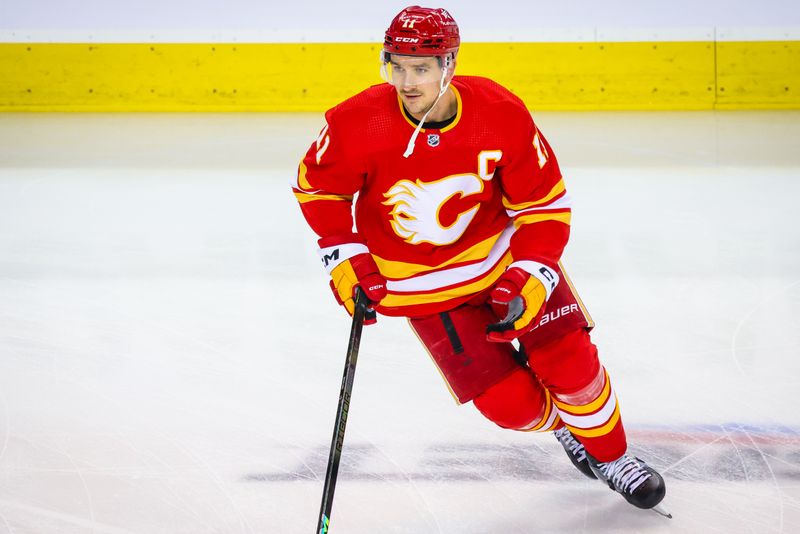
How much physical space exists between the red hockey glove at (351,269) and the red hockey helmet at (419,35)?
1.42ft

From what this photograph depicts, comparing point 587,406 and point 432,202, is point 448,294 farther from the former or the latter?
point 587,406

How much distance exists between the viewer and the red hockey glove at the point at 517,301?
7.13ft

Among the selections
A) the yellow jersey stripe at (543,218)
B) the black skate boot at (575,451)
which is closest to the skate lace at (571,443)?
the black skate boot at (575,451)

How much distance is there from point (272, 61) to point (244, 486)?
17.9 feet

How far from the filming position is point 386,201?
2.24 meters

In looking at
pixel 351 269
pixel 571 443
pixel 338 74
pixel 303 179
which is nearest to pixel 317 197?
pixel 303 179

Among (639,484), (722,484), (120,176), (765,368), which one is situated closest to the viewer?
(639,484)

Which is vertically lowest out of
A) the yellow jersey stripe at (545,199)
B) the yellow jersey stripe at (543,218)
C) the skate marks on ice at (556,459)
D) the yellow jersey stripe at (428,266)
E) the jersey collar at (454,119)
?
the skate marks on ice at (556,459)

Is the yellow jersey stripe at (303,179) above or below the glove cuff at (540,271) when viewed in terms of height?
above

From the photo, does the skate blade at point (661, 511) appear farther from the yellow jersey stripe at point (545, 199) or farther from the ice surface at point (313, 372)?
the yellow jersey stripe at point (545, 199)

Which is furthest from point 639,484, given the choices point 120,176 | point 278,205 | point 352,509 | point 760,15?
point 760,15

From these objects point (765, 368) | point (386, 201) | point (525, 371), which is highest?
point (386, 201)

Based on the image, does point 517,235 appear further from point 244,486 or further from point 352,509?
point 244,486

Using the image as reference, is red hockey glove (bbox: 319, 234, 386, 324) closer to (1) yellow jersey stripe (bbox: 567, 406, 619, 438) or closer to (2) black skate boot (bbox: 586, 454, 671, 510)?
(1) yellow jersey stripe (bbox: 567, 406, 619, 438)
